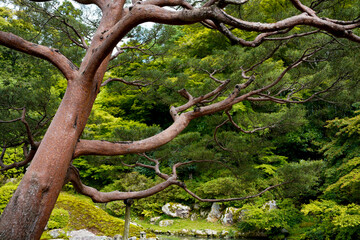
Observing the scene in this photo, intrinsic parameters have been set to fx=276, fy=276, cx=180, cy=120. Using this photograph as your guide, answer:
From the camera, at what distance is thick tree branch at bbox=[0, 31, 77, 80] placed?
1.94m

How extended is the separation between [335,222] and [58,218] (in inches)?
224

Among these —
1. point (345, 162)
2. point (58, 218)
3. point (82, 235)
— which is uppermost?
point (345, 162)

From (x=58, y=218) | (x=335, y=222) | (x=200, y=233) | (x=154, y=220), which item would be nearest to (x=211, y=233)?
(x=200, y=233)

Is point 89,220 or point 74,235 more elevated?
point 89,220

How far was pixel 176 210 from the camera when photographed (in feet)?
33.1

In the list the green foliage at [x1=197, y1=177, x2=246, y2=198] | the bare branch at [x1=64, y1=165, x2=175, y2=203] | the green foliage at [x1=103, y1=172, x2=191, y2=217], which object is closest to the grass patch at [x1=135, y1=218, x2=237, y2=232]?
the green foliage at [x1=103, y1=172, x2=191, y2=217]

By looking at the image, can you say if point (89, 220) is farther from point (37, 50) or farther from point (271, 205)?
point (271, 205)

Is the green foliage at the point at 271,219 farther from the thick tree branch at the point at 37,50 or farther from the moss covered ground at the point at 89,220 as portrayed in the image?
the thick tree branch at the point at 37,50

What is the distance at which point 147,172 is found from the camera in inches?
461

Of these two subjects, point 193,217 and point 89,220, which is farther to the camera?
point 193,217

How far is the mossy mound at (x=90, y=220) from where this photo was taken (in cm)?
546

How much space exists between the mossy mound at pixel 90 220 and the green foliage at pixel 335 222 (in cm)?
421

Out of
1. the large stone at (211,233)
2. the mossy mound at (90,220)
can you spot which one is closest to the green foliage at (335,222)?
the large stone at (211,233)

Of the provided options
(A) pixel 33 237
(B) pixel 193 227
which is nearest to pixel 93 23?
(A) pixel 33 237
